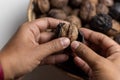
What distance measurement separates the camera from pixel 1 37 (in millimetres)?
920

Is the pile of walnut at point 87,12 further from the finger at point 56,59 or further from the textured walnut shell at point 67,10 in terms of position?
the finger at point 56,59

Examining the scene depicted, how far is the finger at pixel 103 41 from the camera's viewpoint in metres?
0.64

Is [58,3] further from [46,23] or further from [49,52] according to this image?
[49,52]

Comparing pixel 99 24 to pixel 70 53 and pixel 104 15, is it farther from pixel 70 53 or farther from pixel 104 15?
pixel 70 53

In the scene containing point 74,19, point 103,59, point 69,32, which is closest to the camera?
point 103,59

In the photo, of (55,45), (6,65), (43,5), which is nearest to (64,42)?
(55,45)

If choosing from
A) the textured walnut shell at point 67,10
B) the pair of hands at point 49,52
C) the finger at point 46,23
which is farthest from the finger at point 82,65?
the textured walnut shell at point 67,10

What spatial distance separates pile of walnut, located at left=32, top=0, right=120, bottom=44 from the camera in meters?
0.82

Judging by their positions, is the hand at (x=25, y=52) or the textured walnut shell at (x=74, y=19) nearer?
the hand at (x=25, y=52)

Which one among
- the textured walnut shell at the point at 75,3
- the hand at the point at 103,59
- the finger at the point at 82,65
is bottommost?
the finger at the point at 82,65

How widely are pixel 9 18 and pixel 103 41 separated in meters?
0.37

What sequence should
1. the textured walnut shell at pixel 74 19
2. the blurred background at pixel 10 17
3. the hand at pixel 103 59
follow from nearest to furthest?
1. the hand at pixel 103 59
2. the textured walnut shell at pixel 74 19
3. the blurred background at pixel 10 17

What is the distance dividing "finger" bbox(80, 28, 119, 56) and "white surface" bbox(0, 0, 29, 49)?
280 mm

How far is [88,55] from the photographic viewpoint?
0.56 meters
